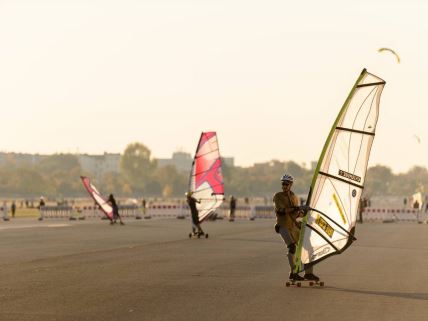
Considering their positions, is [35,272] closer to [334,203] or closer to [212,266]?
[212,266]

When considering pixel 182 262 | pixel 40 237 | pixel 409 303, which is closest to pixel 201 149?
pixel 40 237

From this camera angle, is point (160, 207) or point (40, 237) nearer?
point (40, 237)

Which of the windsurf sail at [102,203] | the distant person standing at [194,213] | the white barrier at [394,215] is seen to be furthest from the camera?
the white barrier at [394,215]

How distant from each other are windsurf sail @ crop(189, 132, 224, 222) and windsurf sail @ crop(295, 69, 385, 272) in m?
19.7

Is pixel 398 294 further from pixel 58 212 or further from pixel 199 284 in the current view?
pixel 58 212

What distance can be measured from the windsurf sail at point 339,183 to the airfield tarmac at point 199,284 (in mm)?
680

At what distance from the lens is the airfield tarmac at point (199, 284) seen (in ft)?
39.0

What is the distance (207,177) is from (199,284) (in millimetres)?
22219

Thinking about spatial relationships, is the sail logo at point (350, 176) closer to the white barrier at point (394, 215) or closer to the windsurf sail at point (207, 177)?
the windsurf sail at point (207, 177)

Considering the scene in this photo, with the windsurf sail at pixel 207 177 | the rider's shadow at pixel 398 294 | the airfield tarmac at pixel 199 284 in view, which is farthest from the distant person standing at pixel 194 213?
the rider's shadow at pixel 398 294

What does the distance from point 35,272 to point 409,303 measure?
7.58 metres

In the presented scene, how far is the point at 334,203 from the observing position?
613 inches

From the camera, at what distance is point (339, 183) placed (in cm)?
1566

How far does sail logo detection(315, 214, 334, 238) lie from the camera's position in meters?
15.6
